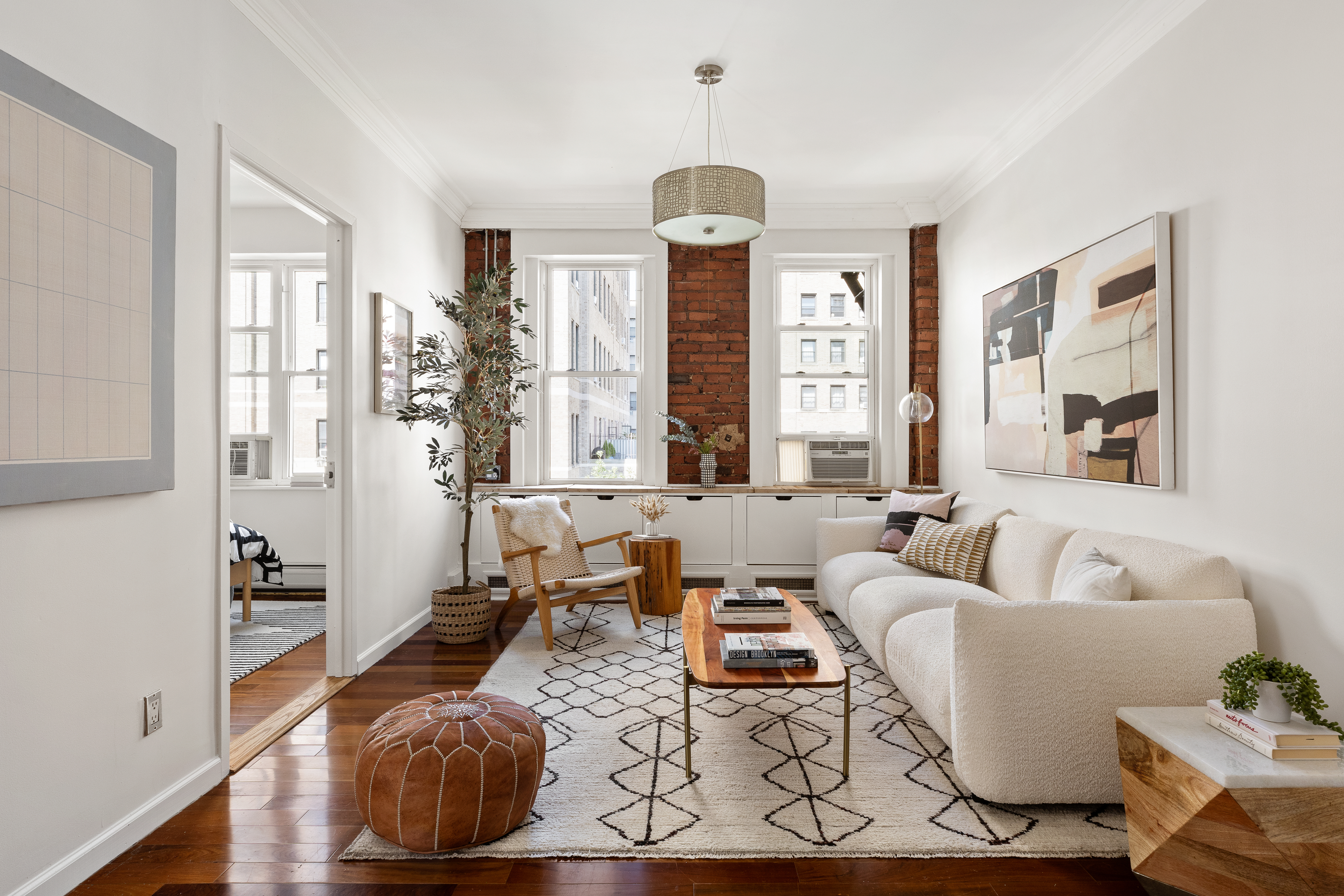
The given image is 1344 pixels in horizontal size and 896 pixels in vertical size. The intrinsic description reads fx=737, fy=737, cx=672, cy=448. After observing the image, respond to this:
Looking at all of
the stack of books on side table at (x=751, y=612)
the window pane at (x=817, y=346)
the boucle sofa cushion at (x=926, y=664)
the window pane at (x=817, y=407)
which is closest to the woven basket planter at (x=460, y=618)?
the stack of books on side table at (x=751, y=612)

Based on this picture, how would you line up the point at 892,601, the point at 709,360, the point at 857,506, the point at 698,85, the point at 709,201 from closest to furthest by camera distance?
the point at 709,201 → the point at 892,601 → the point at 698,85 → the point at 857,506 → the point at 709,360

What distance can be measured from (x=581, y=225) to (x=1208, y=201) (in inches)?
145

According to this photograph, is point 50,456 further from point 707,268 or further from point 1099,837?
point 707,268

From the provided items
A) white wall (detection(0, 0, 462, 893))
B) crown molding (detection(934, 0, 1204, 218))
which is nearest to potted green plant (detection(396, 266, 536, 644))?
white wall (detection(0, 0, 462, 893))

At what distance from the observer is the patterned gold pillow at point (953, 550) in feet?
11.9

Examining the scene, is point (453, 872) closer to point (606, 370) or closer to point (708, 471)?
point (708, 471)

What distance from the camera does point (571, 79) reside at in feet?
10.9

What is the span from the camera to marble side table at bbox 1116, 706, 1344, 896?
1.58 m

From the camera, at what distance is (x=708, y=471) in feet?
16.7

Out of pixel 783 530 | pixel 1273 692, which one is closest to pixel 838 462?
pixel 783 530

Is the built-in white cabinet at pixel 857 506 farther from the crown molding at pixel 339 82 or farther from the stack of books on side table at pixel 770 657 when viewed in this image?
the crown molding at pixel 339 82

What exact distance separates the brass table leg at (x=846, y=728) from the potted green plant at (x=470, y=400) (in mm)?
2267

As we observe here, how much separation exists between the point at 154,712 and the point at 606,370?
3.64 metres

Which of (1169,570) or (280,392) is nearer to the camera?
(1169,570)
